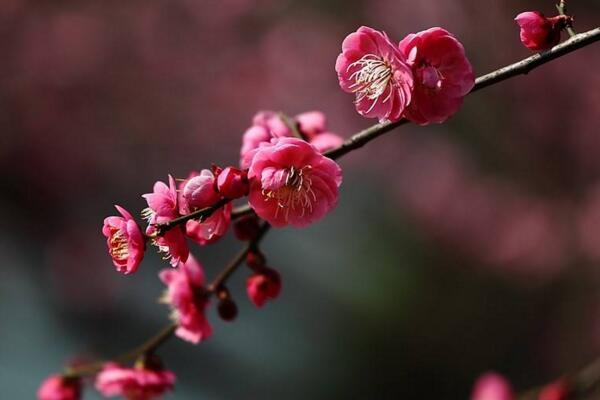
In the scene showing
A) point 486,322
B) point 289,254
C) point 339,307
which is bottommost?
point 486,322

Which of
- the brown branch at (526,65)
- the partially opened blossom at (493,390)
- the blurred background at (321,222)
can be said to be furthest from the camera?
the blurred background at (321,222)

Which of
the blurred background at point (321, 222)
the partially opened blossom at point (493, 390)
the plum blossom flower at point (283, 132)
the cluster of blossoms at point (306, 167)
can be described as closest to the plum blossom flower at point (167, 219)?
the cluster of blossoms at point (306, 167)

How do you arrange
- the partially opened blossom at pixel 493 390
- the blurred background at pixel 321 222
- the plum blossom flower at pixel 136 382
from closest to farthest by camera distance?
the plum blossom flower at pixel 136 382 → the partially opened blossom at pixel 493 390 → the blurred background at pixel 321 222

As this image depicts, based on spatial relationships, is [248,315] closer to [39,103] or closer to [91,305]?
A: [91,305]

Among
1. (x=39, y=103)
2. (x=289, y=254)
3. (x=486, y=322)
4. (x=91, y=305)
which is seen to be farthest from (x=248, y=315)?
(x=39, y=103)

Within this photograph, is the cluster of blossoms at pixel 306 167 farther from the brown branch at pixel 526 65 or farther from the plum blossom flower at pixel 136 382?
the plum blossom flower at pixel 136 382

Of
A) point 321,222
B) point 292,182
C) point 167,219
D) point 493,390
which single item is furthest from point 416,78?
point 321,222
